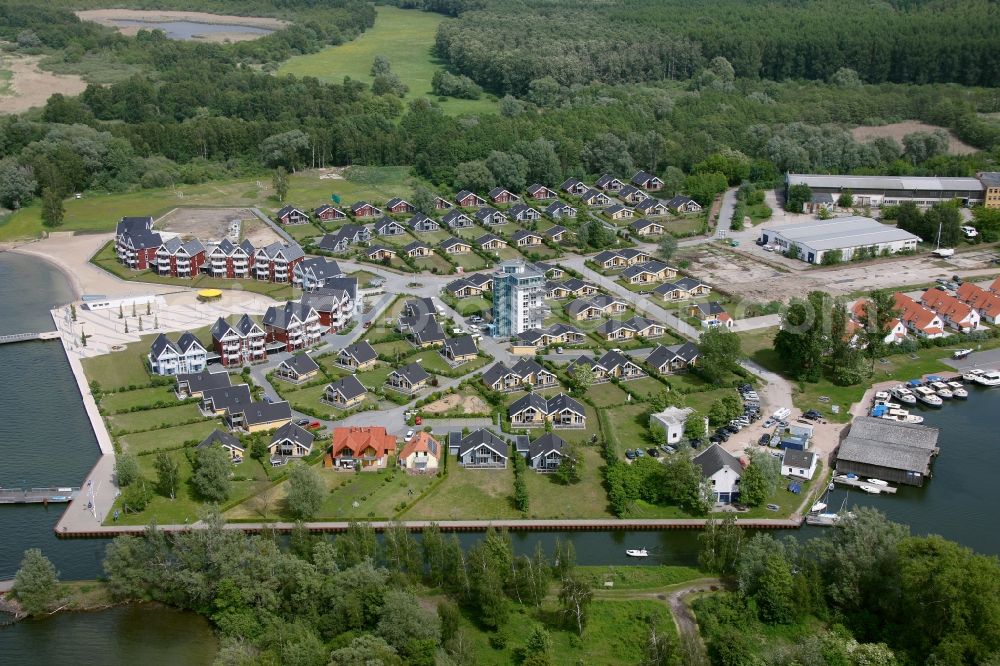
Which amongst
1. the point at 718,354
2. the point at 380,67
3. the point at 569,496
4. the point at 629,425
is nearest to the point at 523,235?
the point at 718,354

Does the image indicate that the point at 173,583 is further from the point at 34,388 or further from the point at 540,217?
the point at 540,217

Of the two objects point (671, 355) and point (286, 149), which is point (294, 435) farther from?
point (286, 149)

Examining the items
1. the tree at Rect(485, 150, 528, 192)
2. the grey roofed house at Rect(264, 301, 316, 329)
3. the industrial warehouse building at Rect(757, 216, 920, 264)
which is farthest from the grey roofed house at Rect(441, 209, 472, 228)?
the grey roofed house at Rect(264, 301, 316, 329)

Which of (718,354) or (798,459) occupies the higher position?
(718,354)

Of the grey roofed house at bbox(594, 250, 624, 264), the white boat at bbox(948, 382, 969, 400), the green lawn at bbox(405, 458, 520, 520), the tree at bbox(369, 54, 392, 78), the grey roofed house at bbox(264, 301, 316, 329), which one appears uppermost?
the tree at bbox(369, 54, 392, 78)

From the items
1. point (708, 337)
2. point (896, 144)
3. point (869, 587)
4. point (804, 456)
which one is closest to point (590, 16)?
point (896, 144)

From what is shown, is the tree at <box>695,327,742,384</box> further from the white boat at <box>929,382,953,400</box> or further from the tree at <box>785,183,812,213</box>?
the tree at <box>785,183,812,213</box>
